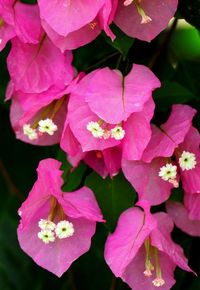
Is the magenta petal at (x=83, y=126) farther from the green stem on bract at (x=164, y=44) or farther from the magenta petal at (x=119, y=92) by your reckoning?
the green stem on bract at (x=164, y=44)

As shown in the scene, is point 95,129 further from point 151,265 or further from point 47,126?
point 151,265

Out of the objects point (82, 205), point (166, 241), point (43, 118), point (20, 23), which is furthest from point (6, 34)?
point (166, 241)

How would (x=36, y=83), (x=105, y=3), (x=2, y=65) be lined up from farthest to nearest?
(x=2, y=65), (x=36, y=83), (x=105, y=3)

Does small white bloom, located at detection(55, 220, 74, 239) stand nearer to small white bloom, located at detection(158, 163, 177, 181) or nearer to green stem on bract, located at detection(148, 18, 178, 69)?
small white bloom, located at detection(158, 163, 177, 181)

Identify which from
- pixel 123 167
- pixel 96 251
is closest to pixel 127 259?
pixel 123 167

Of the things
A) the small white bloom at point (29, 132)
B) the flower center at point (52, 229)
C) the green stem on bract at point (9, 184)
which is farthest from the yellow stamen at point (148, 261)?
the green stem on bract at point (9, 184)

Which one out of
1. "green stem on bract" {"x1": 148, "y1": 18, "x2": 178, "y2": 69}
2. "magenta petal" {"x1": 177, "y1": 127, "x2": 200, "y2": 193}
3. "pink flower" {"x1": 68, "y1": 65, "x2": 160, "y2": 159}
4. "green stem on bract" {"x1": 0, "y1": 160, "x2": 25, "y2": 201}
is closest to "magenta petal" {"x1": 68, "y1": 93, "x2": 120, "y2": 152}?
"pink flower" {"x1": 68, "y1": 65, "x2": 160, "y2": 159}

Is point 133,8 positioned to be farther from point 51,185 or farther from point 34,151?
point 34,151

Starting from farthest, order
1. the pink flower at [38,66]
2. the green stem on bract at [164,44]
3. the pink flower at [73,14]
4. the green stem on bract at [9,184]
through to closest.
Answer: the green stem on bract at [9,184] < the green stem on bract at [164,44] < the pink flower at [38,66] < the pink flower at [73,14]
